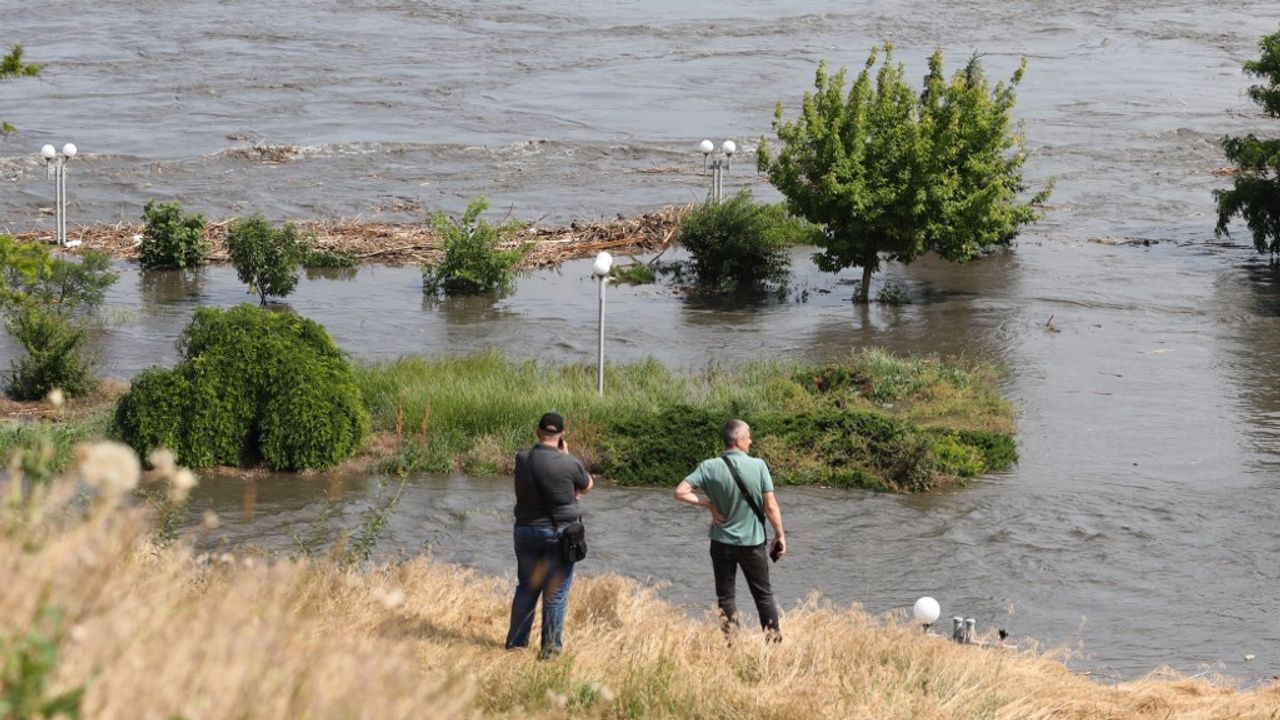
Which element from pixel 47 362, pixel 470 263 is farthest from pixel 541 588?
pixel 470 263

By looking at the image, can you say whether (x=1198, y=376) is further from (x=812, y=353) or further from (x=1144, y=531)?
(x=1144, y=531)

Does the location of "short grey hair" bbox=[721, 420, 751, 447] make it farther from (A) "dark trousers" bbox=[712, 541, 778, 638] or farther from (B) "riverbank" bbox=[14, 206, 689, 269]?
(B) "riverbank" bbox=[14, 206, 689, 269]

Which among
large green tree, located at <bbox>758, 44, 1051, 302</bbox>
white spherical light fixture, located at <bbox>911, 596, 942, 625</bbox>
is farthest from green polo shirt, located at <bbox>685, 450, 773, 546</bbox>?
large green tree, located at <bbox>758, 44, 1051, 302</bbox>

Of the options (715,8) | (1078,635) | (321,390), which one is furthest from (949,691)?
(715,8)

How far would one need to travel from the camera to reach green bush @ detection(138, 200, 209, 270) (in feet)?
97.6

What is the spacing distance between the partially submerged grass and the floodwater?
440mm

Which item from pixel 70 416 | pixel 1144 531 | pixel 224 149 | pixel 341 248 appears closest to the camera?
pixel 1144 531

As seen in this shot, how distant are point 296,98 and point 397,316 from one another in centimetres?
2427

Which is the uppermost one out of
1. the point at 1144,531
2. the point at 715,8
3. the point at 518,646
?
the point at 715,8

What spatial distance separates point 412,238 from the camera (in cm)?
3303

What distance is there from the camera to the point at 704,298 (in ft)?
94.4

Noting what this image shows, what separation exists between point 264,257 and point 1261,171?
1738 centimetres

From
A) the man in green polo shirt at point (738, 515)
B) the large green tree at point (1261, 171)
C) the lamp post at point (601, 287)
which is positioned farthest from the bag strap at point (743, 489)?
the large green tree at point (1261, 171)

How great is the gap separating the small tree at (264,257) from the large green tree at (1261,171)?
16.4 meters
